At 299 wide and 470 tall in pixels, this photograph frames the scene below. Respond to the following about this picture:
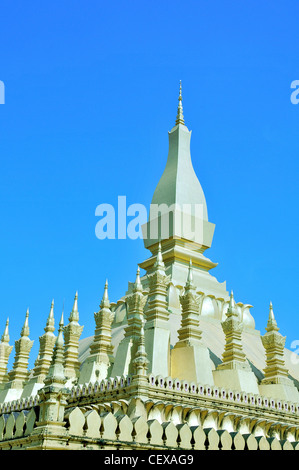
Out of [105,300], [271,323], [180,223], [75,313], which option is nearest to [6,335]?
[75,313]

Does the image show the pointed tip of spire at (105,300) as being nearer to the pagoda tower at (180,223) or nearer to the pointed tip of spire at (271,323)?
the pagoda tower at (180,223)

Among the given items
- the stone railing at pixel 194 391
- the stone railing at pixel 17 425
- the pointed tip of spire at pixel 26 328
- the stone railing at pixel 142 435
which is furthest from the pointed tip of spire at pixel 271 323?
the stone railing at pixel 17 425

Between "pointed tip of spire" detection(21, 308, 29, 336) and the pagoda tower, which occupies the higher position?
the pagoda tower

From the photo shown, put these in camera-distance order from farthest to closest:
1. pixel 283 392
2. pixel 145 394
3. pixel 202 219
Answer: pixel 202 219 → pixel 283 392 → pixel 145 394

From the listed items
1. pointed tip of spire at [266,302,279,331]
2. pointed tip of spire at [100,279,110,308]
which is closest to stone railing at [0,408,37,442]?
pointed tip of spire at [100,279,110,308]

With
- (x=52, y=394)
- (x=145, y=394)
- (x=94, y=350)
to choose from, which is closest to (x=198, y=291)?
(x=94, y=350)

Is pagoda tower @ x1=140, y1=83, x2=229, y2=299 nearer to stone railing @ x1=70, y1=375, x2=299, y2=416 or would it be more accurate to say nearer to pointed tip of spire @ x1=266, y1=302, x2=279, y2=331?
pointed tip of spire @ x1=266, y1=302, x2=279, y2=331

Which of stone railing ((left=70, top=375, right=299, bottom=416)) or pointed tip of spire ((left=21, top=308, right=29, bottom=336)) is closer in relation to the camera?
stone railing ((left=70, top=375, right=299, bottom=416))

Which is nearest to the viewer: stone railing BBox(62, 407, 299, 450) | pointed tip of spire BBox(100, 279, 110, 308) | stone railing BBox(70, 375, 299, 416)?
stone railing BBox(62, 407, 299, 450)

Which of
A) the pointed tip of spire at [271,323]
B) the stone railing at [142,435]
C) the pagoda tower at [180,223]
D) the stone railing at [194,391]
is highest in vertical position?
the pagoda tower at [180,223]

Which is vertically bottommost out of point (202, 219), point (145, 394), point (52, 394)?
point (52, 394)

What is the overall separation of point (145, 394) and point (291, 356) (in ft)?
34.7
